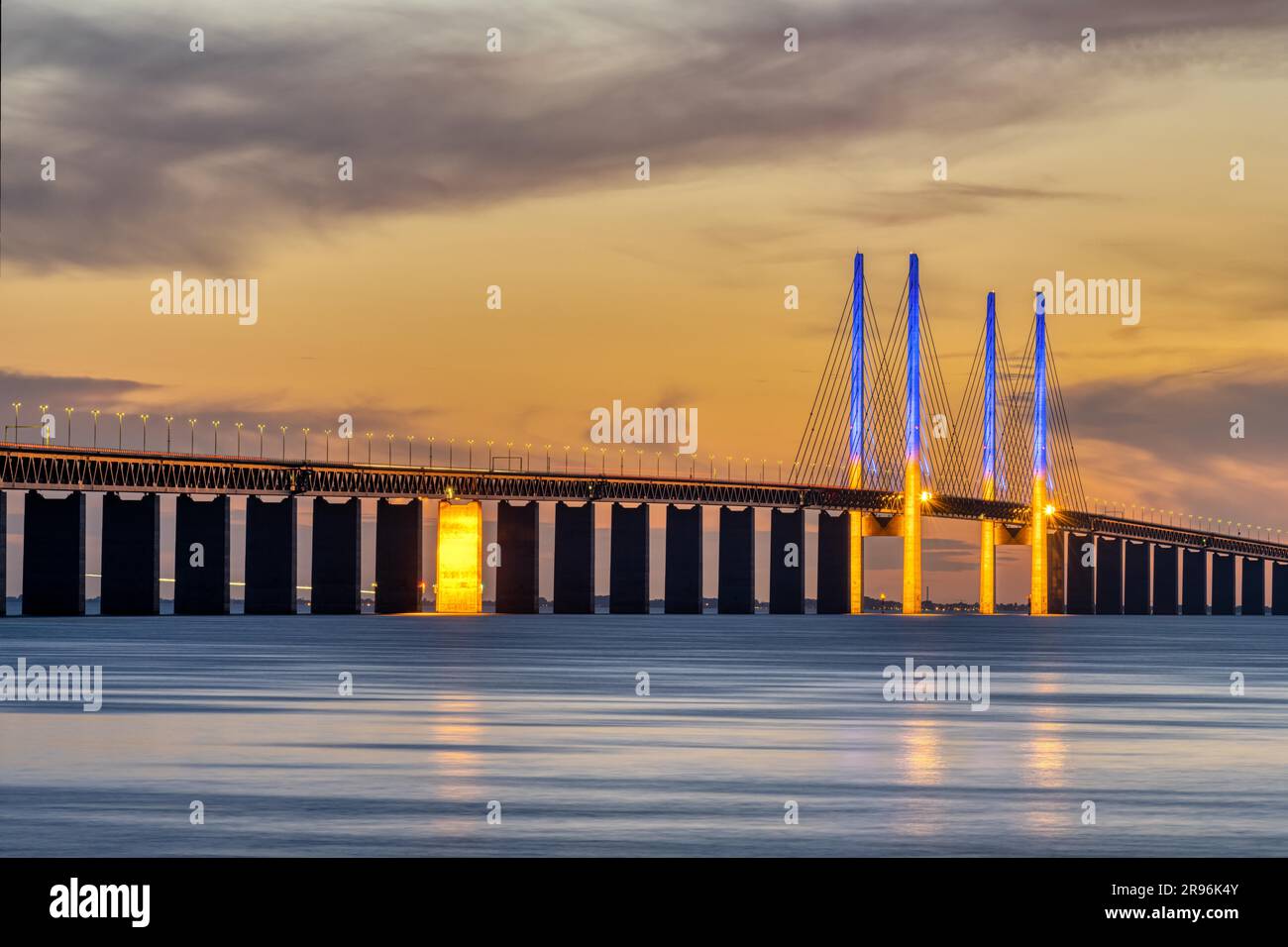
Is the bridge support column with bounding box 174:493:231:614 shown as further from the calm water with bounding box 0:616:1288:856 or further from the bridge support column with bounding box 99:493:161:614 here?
the calm water with bounding box 0:616:1288:856

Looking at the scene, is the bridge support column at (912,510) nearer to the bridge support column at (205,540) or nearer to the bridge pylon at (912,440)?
the bridge pylon at (912,440)

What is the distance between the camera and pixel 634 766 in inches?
1352

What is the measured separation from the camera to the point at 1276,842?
24.8 meters

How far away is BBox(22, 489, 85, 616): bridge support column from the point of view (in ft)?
568

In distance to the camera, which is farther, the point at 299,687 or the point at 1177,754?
the point at 299,687

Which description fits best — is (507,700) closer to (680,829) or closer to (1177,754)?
(1177,754)

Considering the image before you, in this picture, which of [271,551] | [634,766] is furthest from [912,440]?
[634,766]

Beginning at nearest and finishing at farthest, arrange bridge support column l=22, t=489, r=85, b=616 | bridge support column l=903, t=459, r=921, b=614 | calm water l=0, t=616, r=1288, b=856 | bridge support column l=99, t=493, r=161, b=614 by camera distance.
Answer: calm water l=0, t=616, r=1288, b=856 → bridge support column l=22, t=489, r=85, b=616 → bridge support column l=99, t=493, r=161, b=614 → bridge support column l=903, t=459, r=921, b=614

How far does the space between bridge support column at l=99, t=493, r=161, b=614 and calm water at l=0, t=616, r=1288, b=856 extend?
110621 millimetres

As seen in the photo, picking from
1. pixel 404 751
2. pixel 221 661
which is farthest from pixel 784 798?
pixel 221 661

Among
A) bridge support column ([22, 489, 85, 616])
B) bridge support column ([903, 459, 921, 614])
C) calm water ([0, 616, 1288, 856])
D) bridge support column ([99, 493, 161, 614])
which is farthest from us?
bridge support column ([903, 459, 921, 614])

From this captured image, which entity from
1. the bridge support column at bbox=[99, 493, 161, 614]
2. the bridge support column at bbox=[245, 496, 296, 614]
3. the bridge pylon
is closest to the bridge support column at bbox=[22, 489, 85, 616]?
the bridge support column at bbox=[99, 493, 161, 614]

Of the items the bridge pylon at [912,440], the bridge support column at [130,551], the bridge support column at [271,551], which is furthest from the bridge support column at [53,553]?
the bridge pylon at [912,440]
